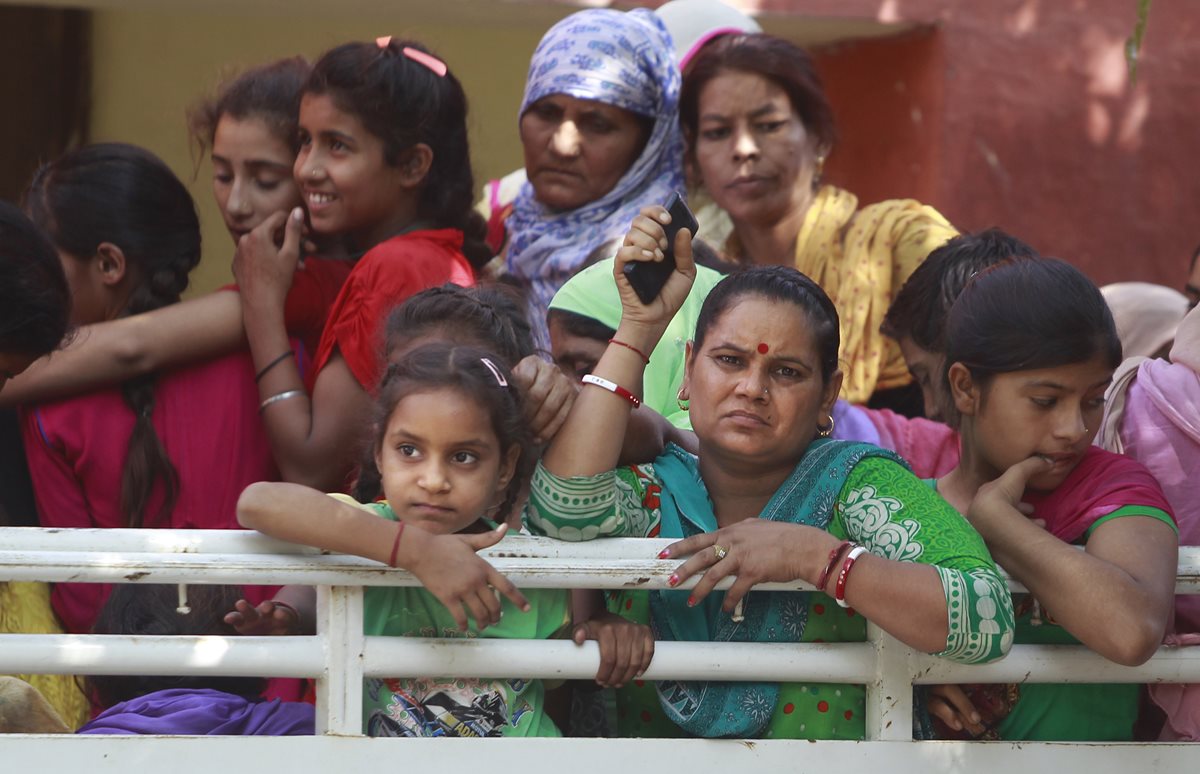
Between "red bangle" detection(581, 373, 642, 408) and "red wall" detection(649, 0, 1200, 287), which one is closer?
"red bangle" detection(581, 373, 642, 408)

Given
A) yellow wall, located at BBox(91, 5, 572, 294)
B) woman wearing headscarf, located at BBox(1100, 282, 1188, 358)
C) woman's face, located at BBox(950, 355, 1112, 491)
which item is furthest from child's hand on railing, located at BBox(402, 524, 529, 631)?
yellow wall, located at BBox(91, 5, 572, 294)

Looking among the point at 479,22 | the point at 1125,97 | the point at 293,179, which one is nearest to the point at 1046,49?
the point at 1125,97

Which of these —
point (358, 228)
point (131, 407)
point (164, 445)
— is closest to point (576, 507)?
point (164, 445)

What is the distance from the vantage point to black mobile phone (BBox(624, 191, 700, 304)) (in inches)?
104

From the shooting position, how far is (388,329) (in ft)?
9.75

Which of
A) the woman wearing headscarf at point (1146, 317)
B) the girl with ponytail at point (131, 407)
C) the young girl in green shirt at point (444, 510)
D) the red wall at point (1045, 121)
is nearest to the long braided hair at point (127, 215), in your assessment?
the girl with ponytail at point (131, 407)

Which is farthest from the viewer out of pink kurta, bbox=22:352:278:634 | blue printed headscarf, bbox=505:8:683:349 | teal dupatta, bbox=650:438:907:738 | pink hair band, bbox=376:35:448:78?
blue printed headscarf, bbox=505:8:683:349

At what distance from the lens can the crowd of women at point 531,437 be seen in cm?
247

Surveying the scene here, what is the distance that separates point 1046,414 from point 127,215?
6.50 feet

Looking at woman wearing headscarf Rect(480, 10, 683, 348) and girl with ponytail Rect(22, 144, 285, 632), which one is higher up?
woman wearing headscarf Rect(480, 10, 683, 348)

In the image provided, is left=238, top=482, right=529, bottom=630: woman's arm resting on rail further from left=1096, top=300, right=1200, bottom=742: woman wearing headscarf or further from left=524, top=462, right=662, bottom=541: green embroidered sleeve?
left=1096, top=300, right=1200, bottom=742: woman wearing headscarf

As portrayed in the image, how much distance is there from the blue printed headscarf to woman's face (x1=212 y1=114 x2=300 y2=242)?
2.30 ft

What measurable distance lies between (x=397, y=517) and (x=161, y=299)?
1.14m

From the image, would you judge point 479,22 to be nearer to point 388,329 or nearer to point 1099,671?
point 388,329
